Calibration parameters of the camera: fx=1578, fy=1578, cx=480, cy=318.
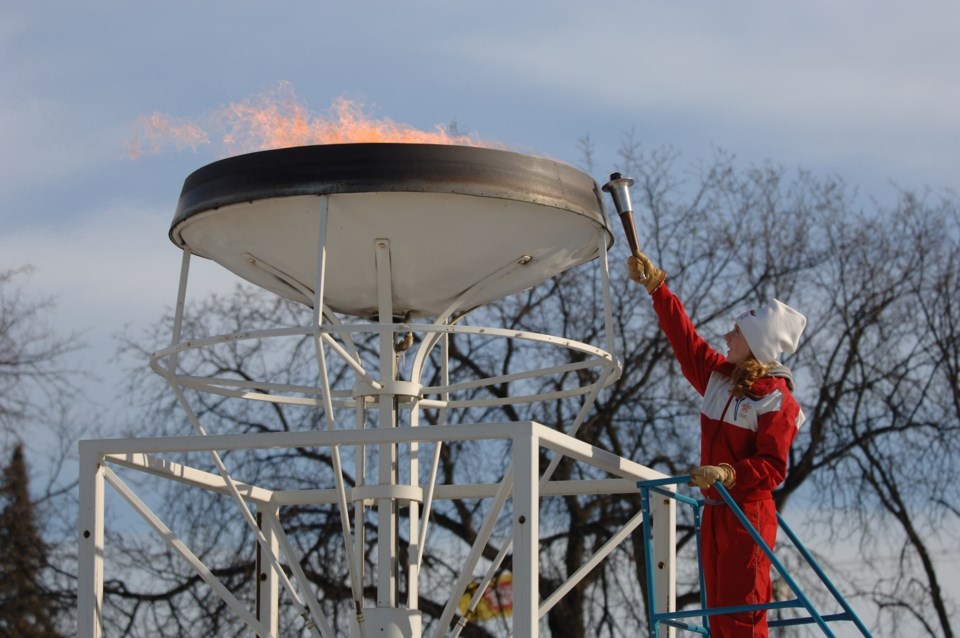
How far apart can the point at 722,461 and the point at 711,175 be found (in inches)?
620

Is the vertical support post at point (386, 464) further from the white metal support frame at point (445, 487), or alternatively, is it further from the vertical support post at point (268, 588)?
the vertical support post at point (268, 588)

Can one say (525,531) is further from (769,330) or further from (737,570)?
(769,330)

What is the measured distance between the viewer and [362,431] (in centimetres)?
866

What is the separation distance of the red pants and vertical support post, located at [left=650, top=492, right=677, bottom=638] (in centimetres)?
183

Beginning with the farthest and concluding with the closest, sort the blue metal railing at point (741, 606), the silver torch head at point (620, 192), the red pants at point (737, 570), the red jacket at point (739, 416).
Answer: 1. the silver torch head at point (620, 192)
2. the red jacket at point (739, 416)
3. the red pants at point (737, 570)
4. the blue metal railing at point (741, 606)

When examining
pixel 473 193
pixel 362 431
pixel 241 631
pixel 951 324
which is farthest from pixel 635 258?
pixel 951 324

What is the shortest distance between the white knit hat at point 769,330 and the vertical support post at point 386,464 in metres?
2.32

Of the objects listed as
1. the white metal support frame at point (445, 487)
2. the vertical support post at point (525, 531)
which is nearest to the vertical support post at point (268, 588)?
the white metal support frame at point (445, 487)

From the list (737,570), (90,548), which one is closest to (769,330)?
(737,570)

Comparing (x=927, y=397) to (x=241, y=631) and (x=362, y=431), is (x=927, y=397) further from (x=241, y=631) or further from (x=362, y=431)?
(x=362, y=431)

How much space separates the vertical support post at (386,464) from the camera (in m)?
10.1

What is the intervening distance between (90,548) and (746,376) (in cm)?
389

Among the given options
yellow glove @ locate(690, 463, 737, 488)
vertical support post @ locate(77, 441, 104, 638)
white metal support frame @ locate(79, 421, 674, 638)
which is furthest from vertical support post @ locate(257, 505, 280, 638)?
yellow glove @ locate(690, 463, 737, 488)

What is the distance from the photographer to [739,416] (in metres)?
8.88
